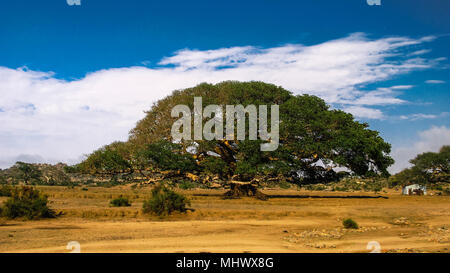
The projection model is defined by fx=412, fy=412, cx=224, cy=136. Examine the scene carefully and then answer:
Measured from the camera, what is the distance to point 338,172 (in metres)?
37.2

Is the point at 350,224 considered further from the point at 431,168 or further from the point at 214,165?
the point at 431,168

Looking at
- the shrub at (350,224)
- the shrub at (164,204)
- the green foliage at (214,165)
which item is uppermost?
the green foliage at (214,165)

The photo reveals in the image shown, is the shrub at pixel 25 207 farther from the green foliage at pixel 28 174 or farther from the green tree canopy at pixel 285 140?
the green foliage at pixel 28 174

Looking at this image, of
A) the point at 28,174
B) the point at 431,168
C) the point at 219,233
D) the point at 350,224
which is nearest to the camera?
the point at 219,233

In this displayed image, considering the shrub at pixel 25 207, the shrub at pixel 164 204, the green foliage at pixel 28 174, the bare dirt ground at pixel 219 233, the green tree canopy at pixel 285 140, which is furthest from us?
the green foliage at pixel 28 174

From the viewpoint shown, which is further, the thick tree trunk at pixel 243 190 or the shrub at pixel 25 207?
the thick tree trunk at pixel 243 190

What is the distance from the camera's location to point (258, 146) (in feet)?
104

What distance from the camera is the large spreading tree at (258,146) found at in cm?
3247

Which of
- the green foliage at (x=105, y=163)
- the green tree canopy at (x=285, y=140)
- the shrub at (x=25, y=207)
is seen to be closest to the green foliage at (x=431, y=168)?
the green tree canopy at (x=285, y=140)

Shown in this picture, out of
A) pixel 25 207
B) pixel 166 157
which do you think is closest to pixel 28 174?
pixel 166 157
